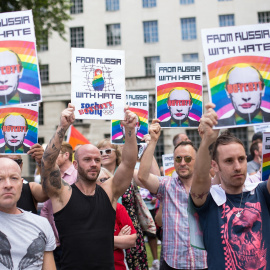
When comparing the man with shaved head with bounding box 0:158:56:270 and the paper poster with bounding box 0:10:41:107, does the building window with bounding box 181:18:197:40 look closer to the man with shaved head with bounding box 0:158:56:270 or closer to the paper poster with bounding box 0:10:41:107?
the paper poster with bounding box 0:10:41:107

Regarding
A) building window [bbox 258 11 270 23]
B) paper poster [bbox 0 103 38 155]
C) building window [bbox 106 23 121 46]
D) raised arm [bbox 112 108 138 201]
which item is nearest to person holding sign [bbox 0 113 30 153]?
paper poster [bbox 0 103 38 155]

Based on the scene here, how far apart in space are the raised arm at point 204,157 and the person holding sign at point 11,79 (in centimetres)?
158

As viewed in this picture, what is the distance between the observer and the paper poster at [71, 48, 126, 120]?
3.88 metres

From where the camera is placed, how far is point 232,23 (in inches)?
1230

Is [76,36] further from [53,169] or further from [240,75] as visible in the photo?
[240,75]

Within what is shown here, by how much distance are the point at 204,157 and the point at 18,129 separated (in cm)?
251

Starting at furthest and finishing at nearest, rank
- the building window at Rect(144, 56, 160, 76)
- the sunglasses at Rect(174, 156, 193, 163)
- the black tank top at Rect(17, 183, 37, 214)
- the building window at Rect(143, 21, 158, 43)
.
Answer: the building window at Rect(143, 21, 158, 43) → the building window at Rect(144, 56, 160, 76) → the sunglasses at Rect(174, 156, 193, 163) → the black tank top at Rect(17, 183, 37, 214)

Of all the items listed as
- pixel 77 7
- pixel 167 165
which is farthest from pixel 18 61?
pixel 77 7

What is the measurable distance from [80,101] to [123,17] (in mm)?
29704

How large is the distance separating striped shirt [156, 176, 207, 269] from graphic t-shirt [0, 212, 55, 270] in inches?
65.0

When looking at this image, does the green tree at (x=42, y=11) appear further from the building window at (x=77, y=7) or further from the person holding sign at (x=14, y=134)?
the building window at (x=77, y=7)

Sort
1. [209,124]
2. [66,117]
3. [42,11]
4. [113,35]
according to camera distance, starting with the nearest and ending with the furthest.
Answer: [209,124] < [66,117] < [42,11] < [113,35]

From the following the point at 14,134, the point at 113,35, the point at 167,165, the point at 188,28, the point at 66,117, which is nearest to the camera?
the point at 66,117

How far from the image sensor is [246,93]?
321 centimetres
